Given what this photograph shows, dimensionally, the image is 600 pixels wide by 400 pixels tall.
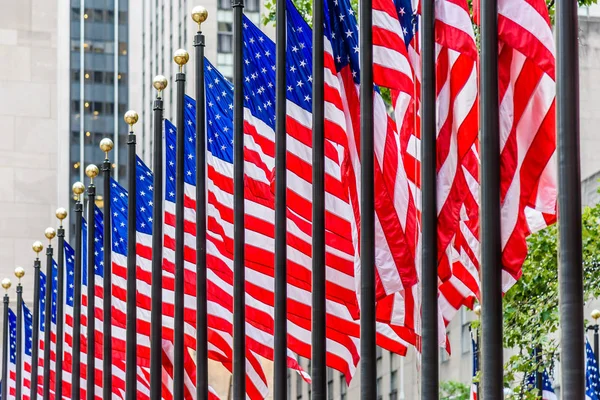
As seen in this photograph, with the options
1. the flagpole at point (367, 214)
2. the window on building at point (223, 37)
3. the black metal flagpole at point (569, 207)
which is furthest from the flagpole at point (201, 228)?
the window on building at point (223, 37)

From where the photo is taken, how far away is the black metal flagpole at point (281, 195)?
2325 cm

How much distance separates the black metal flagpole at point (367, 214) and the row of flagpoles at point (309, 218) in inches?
0.9

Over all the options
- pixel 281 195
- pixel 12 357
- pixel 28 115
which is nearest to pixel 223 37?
pixel 28 115

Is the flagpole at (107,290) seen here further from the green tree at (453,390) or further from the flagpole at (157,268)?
the green tree at (453,390)

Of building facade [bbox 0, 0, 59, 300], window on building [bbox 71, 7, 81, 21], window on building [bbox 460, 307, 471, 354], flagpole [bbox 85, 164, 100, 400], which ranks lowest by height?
window on building [bbox 460, 307, 471, 354]

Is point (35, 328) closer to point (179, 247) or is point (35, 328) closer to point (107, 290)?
point (107, 290)

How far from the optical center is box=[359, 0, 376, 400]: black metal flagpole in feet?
67.1

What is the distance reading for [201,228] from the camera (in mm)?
27062

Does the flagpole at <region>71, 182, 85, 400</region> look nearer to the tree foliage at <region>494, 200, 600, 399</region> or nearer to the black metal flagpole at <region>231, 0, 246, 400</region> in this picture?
the tree foliage at <region>494, 200, 600, 399</region>

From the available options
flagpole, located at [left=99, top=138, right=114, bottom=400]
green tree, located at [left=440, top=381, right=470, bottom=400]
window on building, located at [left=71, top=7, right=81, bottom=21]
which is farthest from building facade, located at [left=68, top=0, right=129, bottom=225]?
flagpole, located at [left=99, top=138, right=114, bottom=400]

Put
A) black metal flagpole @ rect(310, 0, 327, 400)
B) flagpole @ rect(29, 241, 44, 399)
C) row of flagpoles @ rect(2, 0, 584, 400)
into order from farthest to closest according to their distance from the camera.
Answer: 1. flagpole @ rect(29, 241, 44, 399)
2. black metal flagpole @ rect(310, 0, 327, 400)
3. row of flagpoles @ rect(2, 0, 584, 400)

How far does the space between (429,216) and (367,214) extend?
212 centimetres

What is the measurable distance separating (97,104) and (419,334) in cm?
11334

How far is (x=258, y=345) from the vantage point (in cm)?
2588
